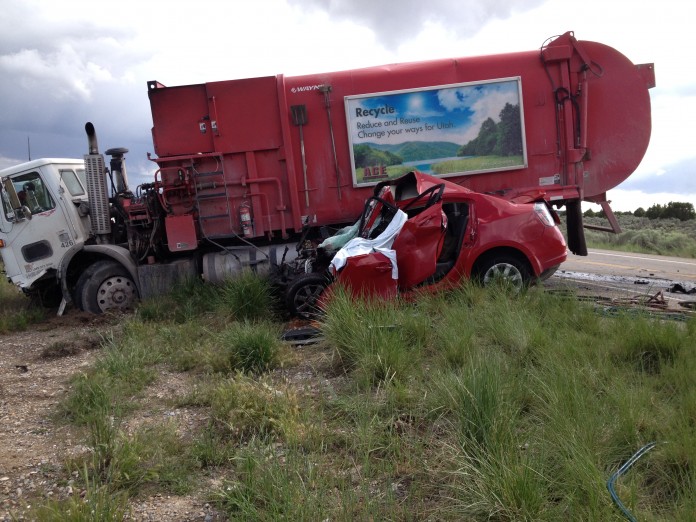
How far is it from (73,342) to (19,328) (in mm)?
2558

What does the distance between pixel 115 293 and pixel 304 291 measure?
12.6ft

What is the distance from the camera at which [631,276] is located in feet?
38.5

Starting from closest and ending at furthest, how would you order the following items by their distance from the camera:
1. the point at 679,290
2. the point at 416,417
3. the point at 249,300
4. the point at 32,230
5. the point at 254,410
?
the point at 416,417
the point at 254,410
the point at 249,300
the point at 679,290
the point at 32,230

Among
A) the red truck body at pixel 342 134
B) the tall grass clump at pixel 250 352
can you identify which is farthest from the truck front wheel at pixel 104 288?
the tall grass clump at pixel 250 352

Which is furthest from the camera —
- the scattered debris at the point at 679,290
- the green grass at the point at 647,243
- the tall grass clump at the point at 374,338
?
the green grass at the point at 647,243

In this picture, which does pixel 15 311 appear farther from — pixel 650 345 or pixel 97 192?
pixel 650 345

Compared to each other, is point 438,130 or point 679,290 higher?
point 438,130

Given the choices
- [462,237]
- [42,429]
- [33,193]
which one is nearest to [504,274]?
[462,237]

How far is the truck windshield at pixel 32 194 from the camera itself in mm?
10281

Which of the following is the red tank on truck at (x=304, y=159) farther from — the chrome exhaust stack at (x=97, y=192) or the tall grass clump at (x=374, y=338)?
the tall grass clump at (x=374, y=338)

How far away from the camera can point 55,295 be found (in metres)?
11.2

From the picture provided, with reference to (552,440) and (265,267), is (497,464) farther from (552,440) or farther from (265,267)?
(265,267)

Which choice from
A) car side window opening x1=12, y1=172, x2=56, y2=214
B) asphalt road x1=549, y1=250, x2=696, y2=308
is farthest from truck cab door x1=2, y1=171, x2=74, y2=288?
asphalt road x1=549, y1=250, x2=696, y2=308

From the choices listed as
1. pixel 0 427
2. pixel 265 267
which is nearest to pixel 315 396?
pixel 0 427
